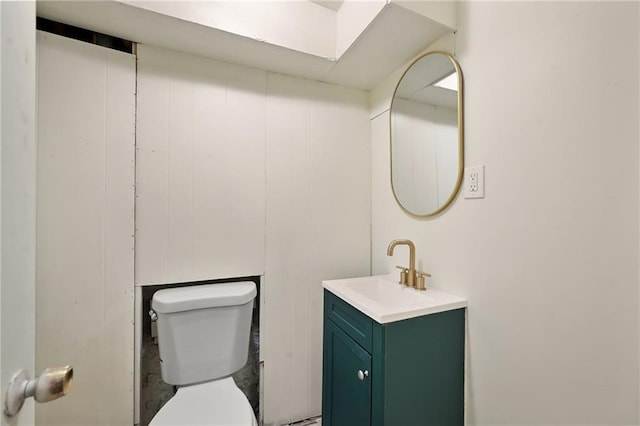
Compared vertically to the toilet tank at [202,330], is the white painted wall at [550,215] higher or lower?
higher

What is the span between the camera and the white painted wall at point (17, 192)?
15.5 inches

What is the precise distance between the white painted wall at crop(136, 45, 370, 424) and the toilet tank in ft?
0.42

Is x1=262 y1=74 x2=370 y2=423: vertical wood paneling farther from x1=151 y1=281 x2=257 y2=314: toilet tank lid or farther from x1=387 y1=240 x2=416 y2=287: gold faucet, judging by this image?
x1=387 y1=240 x2=416 y2=287: gold faucet

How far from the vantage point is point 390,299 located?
1.33m

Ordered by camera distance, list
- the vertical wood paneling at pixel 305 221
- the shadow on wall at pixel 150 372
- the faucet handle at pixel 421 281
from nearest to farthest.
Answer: the faucet handle at pixel 421 281
the shadow on wall at pixel 150 372
the vertical wood paneling at pixel 305 221

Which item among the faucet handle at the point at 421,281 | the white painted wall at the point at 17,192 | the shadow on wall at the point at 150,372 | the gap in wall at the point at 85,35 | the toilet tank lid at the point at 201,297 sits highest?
the gap in wall at the point at 85,35

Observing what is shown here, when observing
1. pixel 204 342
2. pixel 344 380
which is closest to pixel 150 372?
pixel 204 342

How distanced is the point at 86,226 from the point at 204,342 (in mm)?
741

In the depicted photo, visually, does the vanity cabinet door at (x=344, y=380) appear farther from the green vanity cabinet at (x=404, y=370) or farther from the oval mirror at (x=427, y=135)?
the oval mirror at (x=427, y=135)

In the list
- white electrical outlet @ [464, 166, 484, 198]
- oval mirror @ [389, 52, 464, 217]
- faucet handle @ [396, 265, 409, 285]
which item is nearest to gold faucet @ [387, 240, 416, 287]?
faucet handle @ [396, 265, 409, 285]

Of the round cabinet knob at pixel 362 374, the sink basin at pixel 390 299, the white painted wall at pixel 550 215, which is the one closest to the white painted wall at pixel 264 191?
the sink basin at pixel 390 299

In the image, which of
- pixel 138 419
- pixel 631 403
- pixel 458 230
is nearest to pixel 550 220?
pixel 458 230

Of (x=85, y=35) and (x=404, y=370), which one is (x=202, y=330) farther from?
(x=85, y=35)

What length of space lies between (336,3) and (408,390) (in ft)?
5.73
